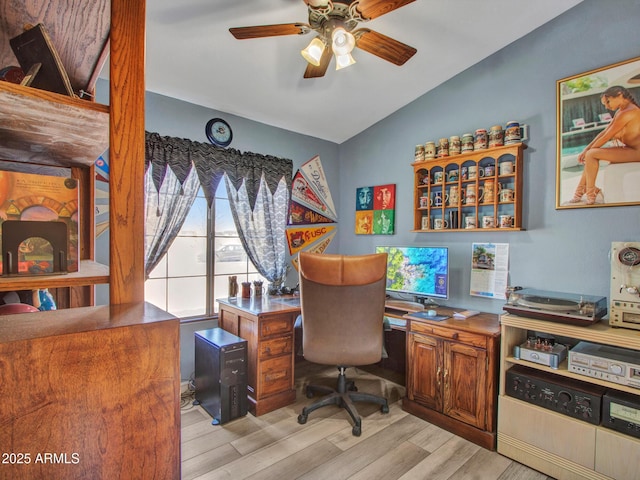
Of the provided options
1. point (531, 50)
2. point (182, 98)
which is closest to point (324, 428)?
point (182, 98)

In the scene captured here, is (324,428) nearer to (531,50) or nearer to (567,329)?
(567,329)

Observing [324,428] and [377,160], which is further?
[377,160]

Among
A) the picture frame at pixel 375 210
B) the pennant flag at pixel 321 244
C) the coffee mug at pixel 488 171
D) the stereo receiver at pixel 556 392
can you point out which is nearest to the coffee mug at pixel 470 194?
the coffee mug at pixel 488 171

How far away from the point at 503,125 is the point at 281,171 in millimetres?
2004

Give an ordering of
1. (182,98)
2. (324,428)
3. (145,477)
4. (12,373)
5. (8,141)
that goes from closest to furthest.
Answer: (12,373)
(145,477)
(8,141)
(324,428)
(182,98)

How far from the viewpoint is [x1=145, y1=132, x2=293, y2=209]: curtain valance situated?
2.68m

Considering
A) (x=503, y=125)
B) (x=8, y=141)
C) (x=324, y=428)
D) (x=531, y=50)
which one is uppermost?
(x=531, y=50)

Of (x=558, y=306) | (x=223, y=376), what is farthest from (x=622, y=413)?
(x=223, y=376)

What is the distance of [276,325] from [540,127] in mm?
2451

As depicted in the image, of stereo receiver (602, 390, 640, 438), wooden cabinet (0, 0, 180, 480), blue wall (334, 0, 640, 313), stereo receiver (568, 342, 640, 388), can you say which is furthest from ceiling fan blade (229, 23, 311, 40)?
stereo receiver (602, 390, 640, 438)

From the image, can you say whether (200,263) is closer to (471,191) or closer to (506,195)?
(471,191)

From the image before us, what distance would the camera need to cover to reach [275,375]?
8.61ft

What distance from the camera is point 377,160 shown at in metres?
3.60

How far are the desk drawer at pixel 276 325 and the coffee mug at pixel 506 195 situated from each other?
189 cm
